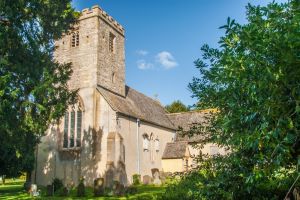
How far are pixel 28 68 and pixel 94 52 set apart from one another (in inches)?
615

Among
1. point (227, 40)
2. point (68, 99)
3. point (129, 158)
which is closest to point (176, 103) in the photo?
point (129, 158)

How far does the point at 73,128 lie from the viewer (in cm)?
2772

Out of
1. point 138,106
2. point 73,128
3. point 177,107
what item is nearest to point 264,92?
point 73,128

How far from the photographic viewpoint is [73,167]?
87.1ft

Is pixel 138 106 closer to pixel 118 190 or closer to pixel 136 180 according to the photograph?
pixel 136 180

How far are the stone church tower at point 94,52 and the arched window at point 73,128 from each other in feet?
8.07

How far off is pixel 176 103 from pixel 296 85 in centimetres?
5761

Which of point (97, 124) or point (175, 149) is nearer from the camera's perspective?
point (97, 124)

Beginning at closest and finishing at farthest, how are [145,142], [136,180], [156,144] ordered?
[136,180]
[145,142]
[156,144]

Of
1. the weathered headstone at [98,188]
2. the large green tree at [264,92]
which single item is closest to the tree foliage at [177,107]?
the weathered headstone at [98,188]

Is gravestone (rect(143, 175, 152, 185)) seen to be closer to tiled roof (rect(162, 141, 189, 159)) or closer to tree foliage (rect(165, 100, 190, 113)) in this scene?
tiled roof (rect(162, 141, 189, 159))

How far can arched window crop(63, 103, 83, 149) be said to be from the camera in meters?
27.2

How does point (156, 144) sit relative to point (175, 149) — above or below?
above

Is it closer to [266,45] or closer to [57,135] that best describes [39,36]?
[266,45]
